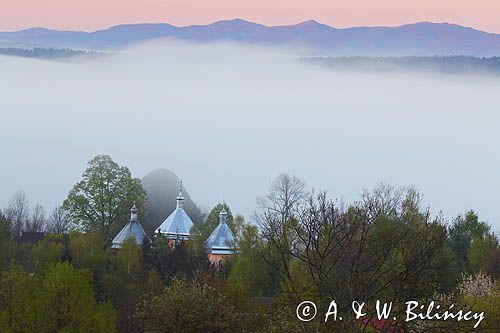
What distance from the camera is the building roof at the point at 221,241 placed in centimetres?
8125

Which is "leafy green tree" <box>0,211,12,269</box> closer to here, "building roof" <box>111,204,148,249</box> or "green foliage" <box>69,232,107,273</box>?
"green foliage" <box>69,232,107,273</box>

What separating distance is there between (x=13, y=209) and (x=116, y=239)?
39806 mm

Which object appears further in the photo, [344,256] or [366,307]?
[344,256]

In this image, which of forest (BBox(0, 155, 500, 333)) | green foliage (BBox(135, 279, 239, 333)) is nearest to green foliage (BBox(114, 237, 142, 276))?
forest (BBox(0, 155, 500, 333))

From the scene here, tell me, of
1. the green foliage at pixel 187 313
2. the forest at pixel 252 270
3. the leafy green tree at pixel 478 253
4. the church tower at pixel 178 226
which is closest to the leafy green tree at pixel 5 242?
the forest at pixel 252 270

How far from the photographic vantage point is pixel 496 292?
154ft

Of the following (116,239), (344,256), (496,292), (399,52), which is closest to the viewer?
(344,256)

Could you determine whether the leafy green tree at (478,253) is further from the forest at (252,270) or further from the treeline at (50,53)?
the treeline at (50,53)

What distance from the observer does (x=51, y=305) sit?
137ft

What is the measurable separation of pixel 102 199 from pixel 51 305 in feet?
140

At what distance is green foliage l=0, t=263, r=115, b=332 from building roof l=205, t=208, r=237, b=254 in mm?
37129

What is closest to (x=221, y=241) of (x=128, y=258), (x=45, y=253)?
(x=128, y=258)

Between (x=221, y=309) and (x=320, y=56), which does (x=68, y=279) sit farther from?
(x=320, y=56)

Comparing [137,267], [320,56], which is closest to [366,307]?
[137,267]
